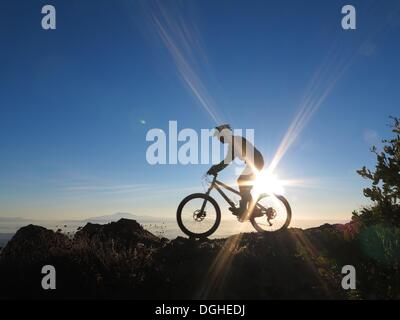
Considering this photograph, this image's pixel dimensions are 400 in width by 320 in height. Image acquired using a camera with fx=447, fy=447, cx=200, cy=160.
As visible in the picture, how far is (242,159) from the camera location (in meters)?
12.5

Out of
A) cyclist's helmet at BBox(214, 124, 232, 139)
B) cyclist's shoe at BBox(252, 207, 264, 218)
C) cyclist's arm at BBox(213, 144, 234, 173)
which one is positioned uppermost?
cyclist's helmet at BBox(214, 124, 232, 139)

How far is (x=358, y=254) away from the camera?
284 inches

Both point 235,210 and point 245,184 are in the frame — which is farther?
point 235,210

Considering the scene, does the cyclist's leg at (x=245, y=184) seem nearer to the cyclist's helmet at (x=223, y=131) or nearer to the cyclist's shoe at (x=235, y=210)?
the cyclist's shoe at (x=235, y=210)

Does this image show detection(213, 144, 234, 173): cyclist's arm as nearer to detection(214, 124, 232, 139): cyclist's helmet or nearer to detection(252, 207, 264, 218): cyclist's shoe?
detection(214, 124, 232, 139): cyclist's helmet

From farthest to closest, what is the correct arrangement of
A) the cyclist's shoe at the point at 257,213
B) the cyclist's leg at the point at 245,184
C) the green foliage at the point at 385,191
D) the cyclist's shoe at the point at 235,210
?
the cyclist's shoe at the point at 257,213, the cyclist's shoe at the point at 235,210, the cyclist's leg at the point at 245,184, the green foliage at the point at 385,191

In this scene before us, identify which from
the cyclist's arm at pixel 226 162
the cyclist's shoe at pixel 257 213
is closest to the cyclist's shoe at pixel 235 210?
the cyclist's shoe at pixel 257 213

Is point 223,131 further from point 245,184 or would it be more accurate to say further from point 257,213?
point 257,213

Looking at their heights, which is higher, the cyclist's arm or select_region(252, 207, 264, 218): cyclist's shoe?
the cyclist's arm

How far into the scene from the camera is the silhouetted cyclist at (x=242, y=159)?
40.2ft

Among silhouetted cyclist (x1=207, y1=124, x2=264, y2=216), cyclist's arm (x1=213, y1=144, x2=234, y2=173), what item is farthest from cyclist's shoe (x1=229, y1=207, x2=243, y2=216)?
cyclist's arm (x1=213, y1=144, x2=234, y2=173)

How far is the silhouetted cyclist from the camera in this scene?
40.2ft

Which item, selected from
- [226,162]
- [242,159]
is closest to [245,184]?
[242,159]
